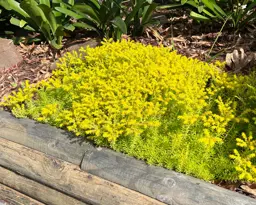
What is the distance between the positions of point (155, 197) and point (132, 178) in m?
0.17

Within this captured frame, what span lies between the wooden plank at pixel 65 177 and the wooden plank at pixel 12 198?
22 centimetres

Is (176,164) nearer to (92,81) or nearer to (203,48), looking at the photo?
(92,81)

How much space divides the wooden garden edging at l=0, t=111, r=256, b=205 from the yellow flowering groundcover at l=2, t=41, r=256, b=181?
0.07 meters

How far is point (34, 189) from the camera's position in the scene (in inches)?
105

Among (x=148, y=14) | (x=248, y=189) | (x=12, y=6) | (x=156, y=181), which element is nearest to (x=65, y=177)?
(x=156, y=181)

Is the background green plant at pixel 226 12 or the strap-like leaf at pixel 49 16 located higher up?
the background green plant at pixel 226 12

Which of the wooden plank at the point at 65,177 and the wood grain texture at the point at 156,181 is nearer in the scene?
the wood grain texture at the point at 156,181

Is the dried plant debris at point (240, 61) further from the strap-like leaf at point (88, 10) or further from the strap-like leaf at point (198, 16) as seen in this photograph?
the strap-like leaf at point (88, 10)

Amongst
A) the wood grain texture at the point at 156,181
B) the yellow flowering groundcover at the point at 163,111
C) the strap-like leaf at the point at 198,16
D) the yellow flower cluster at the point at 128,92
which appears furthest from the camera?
the strap-like leaf at the point at 198,16

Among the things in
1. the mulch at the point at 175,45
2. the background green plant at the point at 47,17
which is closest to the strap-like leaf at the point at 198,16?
the mulch at the point at 175,45

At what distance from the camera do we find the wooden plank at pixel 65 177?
2151 millimetres

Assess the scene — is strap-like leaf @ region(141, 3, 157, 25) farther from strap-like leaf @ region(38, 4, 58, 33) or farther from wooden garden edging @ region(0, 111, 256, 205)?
wooden garden edging @ region(0, 111, 256, 205)

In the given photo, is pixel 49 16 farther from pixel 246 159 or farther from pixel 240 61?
pixel 246 159

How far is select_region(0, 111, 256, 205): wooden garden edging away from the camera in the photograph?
6.32ft
